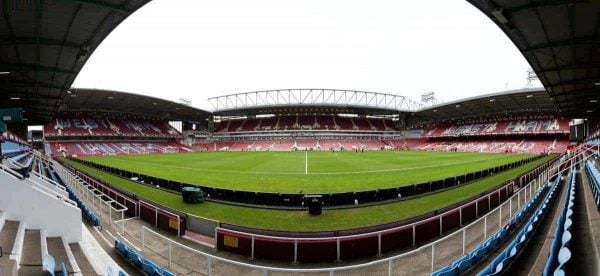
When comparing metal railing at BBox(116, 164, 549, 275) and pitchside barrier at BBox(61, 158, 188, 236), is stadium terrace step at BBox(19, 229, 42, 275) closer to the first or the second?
metal railing at BBox(116, 164, 549, 275)

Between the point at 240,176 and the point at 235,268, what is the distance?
13.8 metres

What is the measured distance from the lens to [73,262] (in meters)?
5.99

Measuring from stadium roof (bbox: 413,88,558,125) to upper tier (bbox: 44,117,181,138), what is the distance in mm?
62530

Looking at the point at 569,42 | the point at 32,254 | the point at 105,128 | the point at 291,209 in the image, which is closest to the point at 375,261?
the point at 291,209

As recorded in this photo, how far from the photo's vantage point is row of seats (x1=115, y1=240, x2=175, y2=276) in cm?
563

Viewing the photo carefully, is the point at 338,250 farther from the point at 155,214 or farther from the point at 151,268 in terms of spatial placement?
the point at 155,214

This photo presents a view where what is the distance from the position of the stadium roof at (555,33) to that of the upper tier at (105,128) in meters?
65.7

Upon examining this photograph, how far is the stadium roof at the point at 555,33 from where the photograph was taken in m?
8.87

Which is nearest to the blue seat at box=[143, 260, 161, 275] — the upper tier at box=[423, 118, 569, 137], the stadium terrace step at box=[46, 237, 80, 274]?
the stadium terrace step at box=[46, 237, 80, 274]

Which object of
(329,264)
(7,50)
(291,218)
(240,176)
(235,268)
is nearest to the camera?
(235,268)

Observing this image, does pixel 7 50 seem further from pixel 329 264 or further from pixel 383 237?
pixel 383 237

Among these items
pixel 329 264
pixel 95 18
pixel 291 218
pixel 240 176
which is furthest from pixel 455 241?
pixel 240 176

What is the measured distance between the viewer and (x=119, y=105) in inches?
2003

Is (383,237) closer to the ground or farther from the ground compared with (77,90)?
closer to the ground
